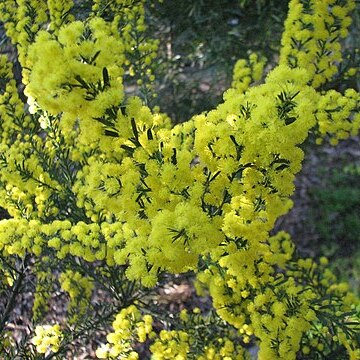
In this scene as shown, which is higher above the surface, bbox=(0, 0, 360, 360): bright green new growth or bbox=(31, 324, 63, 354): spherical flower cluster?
bbox=(0, 0, 360, 360): bright green new growth

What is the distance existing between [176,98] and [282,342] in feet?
11.4

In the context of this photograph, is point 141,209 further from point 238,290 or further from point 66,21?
point 66,21

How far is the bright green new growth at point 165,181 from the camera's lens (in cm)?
147

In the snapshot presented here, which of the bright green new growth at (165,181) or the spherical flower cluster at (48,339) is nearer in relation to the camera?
the bright green new growth at (165,181)

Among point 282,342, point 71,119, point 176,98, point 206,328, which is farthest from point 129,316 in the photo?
point 176,98

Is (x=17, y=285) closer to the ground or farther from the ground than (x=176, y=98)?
farther from the ground

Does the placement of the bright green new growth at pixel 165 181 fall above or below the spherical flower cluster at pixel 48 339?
above

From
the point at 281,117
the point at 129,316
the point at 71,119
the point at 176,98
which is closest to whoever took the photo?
the point at 281,117

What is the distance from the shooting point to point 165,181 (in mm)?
1541

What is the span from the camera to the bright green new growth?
147 cm

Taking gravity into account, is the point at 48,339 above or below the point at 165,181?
below

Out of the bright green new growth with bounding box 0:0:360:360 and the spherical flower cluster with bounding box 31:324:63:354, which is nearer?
the bright green new growth with bounding box 0:0:360:360

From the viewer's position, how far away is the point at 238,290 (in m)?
2.26

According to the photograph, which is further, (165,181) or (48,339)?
(48,339)
